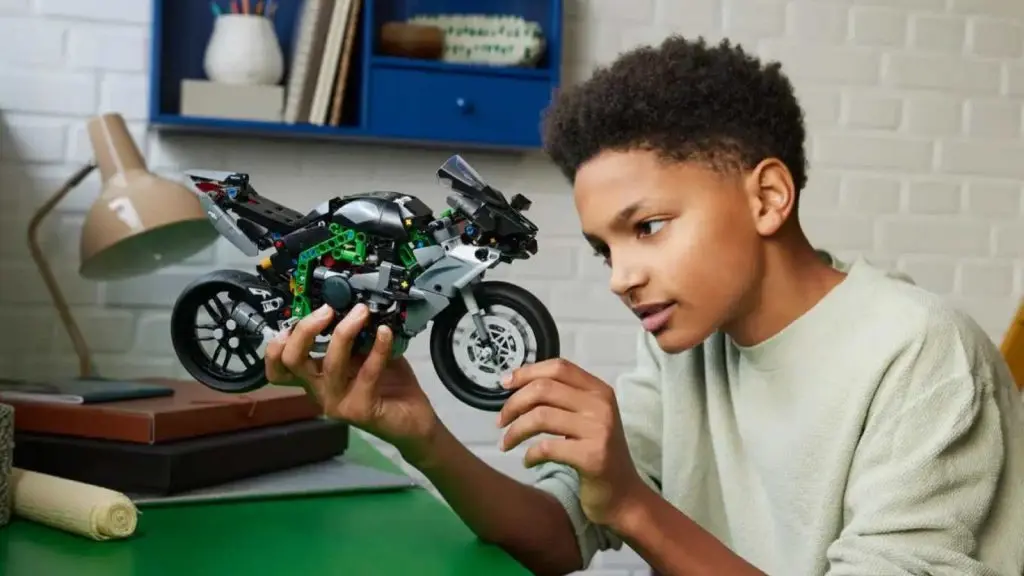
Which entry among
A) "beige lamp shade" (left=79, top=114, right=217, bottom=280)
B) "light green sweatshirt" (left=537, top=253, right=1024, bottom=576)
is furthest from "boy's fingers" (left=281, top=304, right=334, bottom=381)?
"beige lamp shade" (left=79, top=114, right=217, bottom=280)

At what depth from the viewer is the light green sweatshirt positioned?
0.90 m

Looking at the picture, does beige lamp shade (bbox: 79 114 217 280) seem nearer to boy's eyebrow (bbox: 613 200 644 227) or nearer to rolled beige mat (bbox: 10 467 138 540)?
rolled beige mat (bbox: 10 467 138 540)

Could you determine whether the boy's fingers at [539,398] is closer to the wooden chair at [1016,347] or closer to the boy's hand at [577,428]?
the boy's hand at [577,428]

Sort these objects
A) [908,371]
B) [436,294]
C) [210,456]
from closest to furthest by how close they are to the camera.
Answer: [436,294], [908,371], [210,456]

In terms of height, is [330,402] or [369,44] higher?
[369,44]

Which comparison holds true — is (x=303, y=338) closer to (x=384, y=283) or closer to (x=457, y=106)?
(x=384, y=283)

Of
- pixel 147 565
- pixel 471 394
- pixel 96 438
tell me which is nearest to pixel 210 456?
pixel 96 438

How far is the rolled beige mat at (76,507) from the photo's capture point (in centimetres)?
95

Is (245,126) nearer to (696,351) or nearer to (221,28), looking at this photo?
(221,28)

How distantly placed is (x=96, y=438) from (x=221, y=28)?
2.46 feet

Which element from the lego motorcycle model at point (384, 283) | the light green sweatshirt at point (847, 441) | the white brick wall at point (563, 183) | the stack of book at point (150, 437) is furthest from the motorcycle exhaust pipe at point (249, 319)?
the white brick wall at point (563, 183)

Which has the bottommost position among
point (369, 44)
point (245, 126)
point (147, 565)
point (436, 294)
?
point (147, 565)

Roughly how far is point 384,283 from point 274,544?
0.28 metres

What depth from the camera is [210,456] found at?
112cm
